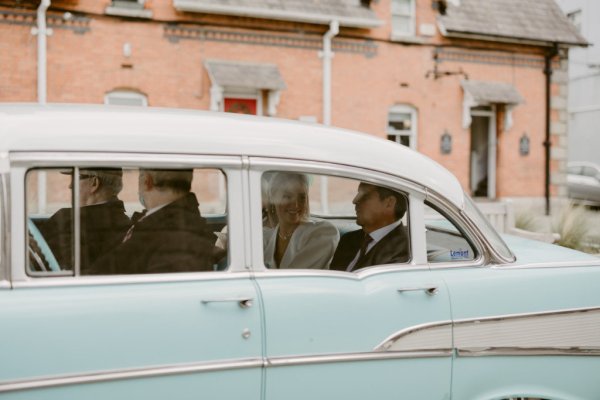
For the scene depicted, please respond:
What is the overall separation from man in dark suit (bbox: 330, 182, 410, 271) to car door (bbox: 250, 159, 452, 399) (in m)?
0.09

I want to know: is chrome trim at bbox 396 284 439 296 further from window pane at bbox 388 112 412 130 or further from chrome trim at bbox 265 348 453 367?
window pane at bbox 388 112 412 130

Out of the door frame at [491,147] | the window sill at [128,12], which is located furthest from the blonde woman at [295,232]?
the door frame at [491,147]

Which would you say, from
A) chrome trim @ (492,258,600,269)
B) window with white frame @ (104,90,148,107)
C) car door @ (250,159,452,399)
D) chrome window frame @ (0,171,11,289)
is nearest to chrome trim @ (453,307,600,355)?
car door @ (250,159,452,399)

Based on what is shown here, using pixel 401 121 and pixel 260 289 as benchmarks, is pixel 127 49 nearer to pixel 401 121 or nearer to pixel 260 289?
pixel 401 121

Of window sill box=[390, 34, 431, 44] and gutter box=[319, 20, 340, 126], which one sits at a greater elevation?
window sill box=[390, 34, 431, 44]

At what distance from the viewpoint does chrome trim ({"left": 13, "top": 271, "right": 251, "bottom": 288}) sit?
235 centimetres

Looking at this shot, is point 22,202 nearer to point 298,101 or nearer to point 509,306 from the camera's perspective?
point 509,306

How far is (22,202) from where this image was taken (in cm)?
237

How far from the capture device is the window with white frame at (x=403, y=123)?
1778 centimetres

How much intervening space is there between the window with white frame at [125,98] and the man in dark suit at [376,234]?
1252 centimetres

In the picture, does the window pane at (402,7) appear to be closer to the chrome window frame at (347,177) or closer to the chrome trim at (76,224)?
the chrome window frame at (347,177)

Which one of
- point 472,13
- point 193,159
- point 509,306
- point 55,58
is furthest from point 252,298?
point 472,13

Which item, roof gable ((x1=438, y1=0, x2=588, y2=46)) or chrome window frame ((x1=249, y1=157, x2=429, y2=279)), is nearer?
chrome window frame ((x1=249, y1=157, x2=429, y2=279))

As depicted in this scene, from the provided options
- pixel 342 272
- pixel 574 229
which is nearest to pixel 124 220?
pixel 342 272
